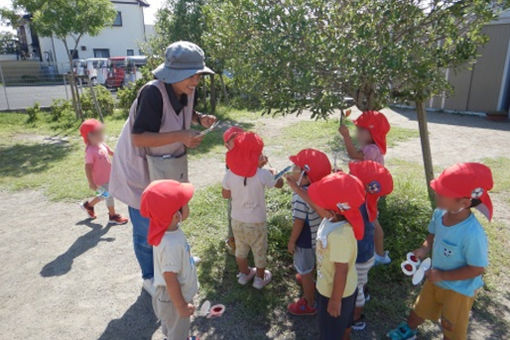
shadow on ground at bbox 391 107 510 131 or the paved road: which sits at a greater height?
the paved road

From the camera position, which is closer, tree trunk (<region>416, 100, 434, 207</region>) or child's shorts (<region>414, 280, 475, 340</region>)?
child's shorts (<region>414, 280, 475, 340</region>)

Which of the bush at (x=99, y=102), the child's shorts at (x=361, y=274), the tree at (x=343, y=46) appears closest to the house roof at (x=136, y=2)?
the bush at (x=99, y=102)

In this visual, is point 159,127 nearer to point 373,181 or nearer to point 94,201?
point 373,181

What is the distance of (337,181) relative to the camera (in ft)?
6.75

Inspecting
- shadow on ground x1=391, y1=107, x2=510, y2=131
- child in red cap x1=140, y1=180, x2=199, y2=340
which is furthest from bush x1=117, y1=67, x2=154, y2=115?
child in red cap x1=140, y1=180, x2=199, y2=340

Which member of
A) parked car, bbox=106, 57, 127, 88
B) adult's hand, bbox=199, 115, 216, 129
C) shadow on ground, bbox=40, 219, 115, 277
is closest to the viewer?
adult's hand, bbox=199, 115, 216, 129

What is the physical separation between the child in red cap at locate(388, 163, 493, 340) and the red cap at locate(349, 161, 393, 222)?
1.19 feet

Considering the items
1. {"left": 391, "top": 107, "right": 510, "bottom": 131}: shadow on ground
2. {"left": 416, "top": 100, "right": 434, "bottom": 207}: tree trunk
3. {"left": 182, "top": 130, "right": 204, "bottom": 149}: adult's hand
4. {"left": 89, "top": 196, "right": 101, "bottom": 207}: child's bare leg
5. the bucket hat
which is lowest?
{"left": 391, "top": 107, "right": 510, "bottom": 131}: shadow on ground

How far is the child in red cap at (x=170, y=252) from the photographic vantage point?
208 cm

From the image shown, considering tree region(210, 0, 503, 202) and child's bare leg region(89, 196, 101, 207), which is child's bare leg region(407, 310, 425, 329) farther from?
child's bare leg region(89, 196, 101, 207)

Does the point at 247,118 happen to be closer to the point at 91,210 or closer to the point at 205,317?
the point at 91,210

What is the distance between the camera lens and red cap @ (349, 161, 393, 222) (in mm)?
2529

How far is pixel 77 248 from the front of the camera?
4.07 meters

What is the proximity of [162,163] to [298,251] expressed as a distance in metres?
1.24
